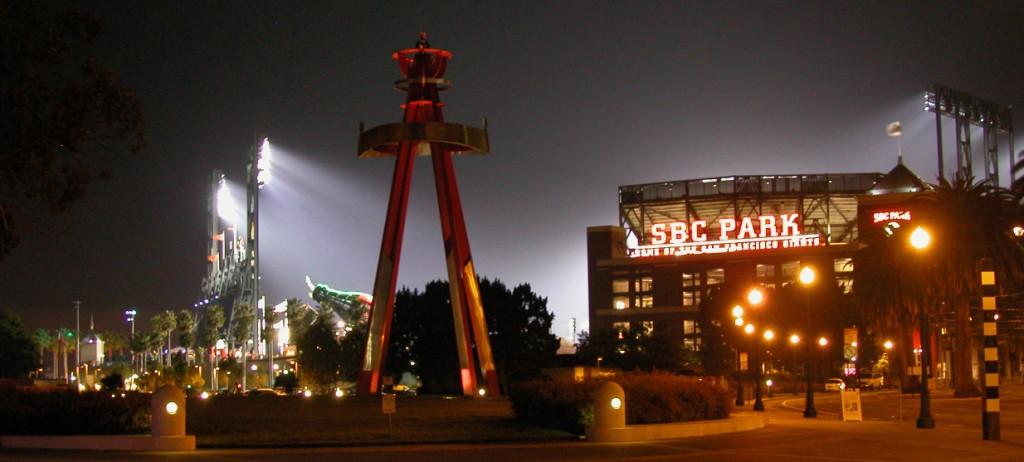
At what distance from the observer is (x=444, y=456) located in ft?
86.8

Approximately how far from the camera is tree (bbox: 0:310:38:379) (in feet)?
392

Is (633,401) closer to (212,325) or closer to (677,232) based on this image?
(677,232)

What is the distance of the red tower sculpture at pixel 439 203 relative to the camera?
2317 inches

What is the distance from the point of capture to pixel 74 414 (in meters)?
31.0

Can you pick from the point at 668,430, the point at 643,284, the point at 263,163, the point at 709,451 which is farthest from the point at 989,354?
the point at 643,284

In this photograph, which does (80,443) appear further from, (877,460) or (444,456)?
(877,460)

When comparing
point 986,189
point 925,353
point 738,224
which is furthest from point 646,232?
point 925,353

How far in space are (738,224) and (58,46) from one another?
447 ft

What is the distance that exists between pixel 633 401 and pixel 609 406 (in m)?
2.33

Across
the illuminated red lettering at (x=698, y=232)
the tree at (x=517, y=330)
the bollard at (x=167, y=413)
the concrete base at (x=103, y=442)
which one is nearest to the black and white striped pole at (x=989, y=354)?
the concrete base at (x=103, y=442)

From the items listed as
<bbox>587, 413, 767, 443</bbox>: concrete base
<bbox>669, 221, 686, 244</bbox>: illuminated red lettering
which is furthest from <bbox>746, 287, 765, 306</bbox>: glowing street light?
<bbox>669, 221, 686, 244</bbox>: illuminated red lettering

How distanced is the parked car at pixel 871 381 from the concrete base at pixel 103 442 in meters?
74.8

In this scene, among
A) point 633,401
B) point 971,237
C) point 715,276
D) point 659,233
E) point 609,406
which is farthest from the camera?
point 715,276

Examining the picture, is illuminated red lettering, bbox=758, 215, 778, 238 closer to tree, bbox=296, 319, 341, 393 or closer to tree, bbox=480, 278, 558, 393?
tree, bbox=296, 319, 341, 393
